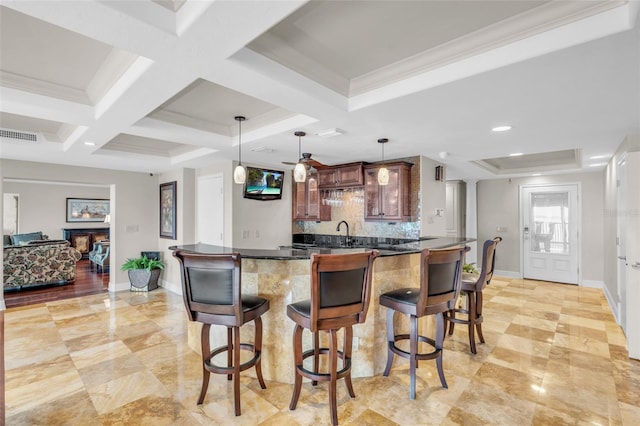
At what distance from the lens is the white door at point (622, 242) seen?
3.46 m

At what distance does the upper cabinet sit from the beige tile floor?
2.69 metres

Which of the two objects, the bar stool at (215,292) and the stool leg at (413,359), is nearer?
the bar stool at (215,292)

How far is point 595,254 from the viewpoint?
6.13 meters

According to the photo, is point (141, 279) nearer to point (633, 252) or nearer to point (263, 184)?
point (263, 184)

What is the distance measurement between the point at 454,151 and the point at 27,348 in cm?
564

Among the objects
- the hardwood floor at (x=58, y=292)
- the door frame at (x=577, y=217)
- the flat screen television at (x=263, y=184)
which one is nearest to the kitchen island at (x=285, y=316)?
the flat screen television at (x=263, y=184)

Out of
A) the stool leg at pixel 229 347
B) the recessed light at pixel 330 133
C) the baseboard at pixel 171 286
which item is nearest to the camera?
the stool leg at pixel 229 347

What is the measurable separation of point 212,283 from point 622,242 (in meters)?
4.56

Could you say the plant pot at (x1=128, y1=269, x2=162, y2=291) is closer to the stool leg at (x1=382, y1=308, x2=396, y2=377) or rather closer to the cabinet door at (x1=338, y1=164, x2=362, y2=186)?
the cabinet door at (x1=338, y1=164, x2=362, y2=186)

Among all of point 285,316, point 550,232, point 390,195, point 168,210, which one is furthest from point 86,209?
point 550,232

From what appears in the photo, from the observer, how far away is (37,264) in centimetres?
611

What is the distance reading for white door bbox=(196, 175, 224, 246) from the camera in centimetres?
532

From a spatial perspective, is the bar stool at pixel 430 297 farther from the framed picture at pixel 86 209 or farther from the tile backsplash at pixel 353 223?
the framed picture at pixel 86 209

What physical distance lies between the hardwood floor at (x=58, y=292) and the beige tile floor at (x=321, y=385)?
1.26 m
